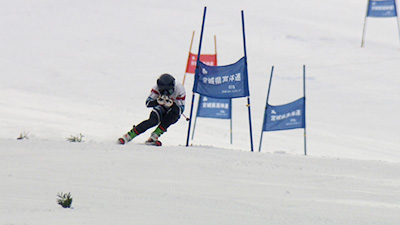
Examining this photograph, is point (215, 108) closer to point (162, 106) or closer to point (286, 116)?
point (286, 116)

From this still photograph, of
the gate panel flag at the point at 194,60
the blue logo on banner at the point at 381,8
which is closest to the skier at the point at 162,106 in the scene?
the gate panel flag at the point at 194,60

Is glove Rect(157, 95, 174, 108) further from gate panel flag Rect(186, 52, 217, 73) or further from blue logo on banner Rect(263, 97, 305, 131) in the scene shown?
gate panel flag Rect(186, 52, 217, 73)

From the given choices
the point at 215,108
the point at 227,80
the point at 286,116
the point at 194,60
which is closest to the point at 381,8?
the point at 194,60

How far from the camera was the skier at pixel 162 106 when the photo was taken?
348 inches

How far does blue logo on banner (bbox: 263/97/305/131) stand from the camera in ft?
41.2

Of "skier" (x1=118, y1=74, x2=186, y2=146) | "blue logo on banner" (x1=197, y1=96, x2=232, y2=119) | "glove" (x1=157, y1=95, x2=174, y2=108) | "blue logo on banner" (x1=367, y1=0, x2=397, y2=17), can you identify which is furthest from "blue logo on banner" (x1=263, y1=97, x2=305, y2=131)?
"blue logo on banner" (x1=367, y1=0, x2=397, y2=17)

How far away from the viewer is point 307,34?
29.0 m

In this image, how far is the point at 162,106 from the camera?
9.00 m

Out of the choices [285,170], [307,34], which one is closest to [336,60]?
[307,34]

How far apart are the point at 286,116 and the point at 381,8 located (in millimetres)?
14721

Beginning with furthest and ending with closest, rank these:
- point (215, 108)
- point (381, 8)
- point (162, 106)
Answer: point (381, 8)
point (215, 108)
point (162, 106)

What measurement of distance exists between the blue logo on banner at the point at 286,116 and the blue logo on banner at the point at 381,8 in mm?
14021

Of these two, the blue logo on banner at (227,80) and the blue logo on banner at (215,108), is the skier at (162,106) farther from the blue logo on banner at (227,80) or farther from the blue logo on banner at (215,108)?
the blue logo on banner at (215,108)

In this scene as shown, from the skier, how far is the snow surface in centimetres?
39
